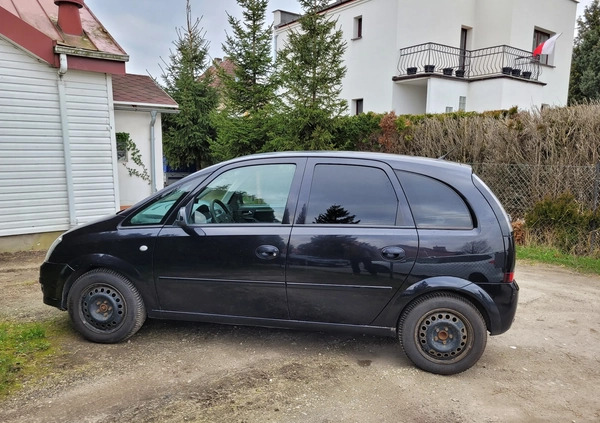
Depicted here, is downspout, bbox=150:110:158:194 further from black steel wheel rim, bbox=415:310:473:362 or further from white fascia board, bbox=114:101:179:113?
black steel wheel rim, bbox=415:310:473:362

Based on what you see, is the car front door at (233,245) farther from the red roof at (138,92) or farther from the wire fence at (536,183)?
the red roof at (138,92)

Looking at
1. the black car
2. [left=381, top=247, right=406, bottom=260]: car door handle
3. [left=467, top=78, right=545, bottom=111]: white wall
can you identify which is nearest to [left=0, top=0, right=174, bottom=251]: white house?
the black car

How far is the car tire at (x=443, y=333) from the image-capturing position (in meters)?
3.23

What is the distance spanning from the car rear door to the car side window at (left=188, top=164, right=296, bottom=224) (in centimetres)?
22

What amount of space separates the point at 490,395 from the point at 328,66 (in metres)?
10.6

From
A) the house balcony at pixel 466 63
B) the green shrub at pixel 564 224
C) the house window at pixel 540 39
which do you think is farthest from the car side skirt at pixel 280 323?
the house window at pixel 540 39

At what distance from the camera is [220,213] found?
371 cm

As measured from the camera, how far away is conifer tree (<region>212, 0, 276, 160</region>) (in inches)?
549

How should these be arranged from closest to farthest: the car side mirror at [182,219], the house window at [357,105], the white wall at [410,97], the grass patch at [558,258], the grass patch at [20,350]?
the grass patch at [20,350], the car side mirror at [182,219], the grass patch at [558,258], the white wall at [410,97], the house window at [357,105]

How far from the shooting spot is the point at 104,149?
324 inches

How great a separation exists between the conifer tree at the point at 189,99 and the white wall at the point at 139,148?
5.83m

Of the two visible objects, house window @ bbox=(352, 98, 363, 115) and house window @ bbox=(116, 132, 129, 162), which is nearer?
house window @ bbox=(116, 132, 129, 162)

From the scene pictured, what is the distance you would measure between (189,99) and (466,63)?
12.4 meters

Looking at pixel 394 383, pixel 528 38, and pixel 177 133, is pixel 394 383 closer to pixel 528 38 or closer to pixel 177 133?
pixel 177 133
